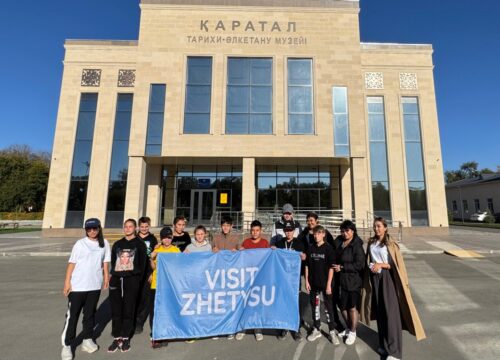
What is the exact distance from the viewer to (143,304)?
5066 millimetres

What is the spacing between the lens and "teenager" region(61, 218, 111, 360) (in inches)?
157

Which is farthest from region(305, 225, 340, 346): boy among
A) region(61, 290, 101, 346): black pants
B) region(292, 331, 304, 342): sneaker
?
region(61, 290, 101, 346): black pants

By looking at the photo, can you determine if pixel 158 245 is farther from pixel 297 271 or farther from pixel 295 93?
pixel 295 93

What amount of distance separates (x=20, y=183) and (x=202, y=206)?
1514 inches

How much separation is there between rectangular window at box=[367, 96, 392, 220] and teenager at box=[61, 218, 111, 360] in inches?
Answer: 875

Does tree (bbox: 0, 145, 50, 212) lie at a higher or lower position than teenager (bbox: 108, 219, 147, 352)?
higher

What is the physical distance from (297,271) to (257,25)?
22.5m

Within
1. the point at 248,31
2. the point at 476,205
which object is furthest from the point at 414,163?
the point at 476,205

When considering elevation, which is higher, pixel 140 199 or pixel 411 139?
pixel 411 139

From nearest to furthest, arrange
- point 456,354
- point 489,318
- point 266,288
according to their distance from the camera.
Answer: point 456,354
point 266,288
point 489,318

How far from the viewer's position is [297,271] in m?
4.84

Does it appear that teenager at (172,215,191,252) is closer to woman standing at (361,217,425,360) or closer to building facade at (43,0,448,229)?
woman standing at (361,217,425,360)

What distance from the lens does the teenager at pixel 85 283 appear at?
398 centimetres

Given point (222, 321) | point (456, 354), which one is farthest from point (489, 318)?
point (222, 321)
